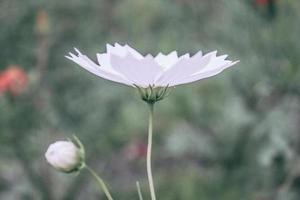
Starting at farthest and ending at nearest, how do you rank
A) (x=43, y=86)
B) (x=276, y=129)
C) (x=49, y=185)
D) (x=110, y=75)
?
(x=43, y=86) → (x=49, y=185) → (x=276, y=129) → (x=110, y=75)

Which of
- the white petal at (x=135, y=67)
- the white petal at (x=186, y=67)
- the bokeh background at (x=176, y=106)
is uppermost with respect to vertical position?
the bokeh background at (x=176, y=106)

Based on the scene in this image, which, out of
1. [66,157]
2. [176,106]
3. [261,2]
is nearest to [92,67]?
[66,157]

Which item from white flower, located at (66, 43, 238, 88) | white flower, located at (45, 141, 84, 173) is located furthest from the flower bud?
white flower, located at (66, 43, 238, 88)

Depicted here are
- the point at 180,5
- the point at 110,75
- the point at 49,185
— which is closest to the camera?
the point at 110,75

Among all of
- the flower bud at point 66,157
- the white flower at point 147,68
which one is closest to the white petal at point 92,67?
the white flower at point 147,68

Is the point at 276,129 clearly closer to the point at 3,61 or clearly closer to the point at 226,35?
the point at 226,35

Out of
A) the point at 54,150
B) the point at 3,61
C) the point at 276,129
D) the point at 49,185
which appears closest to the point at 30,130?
the point at 49,185

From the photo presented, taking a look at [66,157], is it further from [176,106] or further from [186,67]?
[176,106]

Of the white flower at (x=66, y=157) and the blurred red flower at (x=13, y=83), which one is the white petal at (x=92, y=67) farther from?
the blurred red flower at (x=13, y=83)
